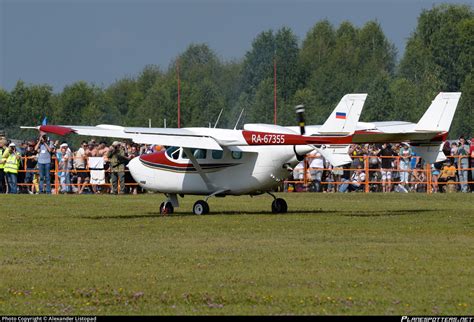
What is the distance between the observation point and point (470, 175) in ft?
147

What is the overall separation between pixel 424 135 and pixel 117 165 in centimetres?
1759

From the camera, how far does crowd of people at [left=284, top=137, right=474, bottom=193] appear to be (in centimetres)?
4466

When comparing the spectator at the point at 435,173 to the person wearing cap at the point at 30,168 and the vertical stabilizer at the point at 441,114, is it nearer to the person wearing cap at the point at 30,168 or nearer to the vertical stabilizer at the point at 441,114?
the vertical stabilizer at the point at 441,114

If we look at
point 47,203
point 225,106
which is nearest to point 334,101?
point 225,106

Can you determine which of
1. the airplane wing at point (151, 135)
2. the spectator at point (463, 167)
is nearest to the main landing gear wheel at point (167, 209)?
the airplane wing at point (151, 135)

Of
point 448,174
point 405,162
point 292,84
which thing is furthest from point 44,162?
point 292,84

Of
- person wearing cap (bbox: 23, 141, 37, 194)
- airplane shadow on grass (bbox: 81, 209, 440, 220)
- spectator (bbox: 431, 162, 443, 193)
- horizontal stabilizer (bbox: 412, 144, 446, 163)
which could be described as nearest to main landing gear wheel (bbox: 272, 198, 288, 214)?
airplane shadow on grass (bbox: 81, 209, 440, 220)

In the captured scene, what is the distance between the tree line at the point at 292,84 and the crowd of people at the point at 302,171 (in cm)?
4367

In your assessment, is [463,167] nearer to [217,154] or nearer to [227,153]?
[227,153]

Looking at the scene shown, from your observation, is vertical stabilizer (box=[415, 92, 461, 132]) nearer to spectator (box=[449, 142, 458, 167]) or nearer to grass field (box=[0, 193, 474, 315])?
grass field (box=[0, 193, 474, 315])

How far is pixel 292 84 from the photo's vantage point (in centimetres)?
12412

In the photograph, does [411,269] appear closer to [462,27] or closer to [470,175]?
[470,175]

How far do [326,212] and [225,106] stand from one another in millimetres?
84770

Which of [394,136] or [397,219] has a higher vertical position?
[394,136]
